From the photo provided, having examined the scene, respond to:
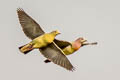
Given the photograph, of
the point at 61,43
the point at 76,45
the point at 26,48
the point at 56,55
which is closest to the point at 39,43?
the point at 26,48

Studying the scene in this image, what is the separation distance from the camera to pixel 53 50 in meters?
11.8

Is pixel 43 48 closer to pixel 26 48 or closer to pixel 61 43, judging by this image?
pixel 26 48

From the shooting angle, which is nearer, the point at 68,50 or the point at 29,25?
the point at 68,50

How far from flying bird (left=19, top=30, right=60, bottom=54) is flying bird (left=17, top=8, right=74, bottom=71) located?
0.49ft

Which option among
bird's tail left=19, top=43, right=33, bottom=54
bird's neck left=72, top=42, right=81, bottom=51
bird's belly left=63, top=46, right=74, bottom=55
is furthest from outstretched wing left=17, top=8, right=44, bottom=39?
bird's neck left=72, top=42, right=81, bottom=51

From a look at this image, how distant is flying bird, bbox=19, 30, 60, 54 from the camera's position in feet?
38.1

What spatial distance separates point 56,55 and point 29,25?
1597 mm

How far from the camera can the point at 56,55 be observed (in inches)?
461

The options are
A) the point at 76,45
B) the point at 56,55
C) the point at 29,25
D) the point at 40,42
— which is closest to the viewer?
the point at 76,45

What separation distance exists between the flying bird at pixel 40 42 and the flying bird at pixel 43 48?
0.49 ft

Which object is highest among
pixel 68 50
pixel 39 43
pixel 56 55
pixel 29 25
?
pixel 29 25

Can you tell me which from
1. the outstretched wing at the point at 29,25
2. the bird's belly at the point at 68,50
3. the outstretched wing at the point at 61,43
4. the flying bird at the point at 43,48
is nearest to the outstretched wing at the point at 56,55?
the flying bird at the point at 43,48

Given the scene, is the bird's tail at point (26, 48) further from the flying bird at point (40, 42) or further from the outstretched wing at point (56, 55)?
the outstretched wing at point (56, 55)

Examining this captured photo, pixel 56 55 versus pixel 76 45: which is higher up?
pixel 76 45
